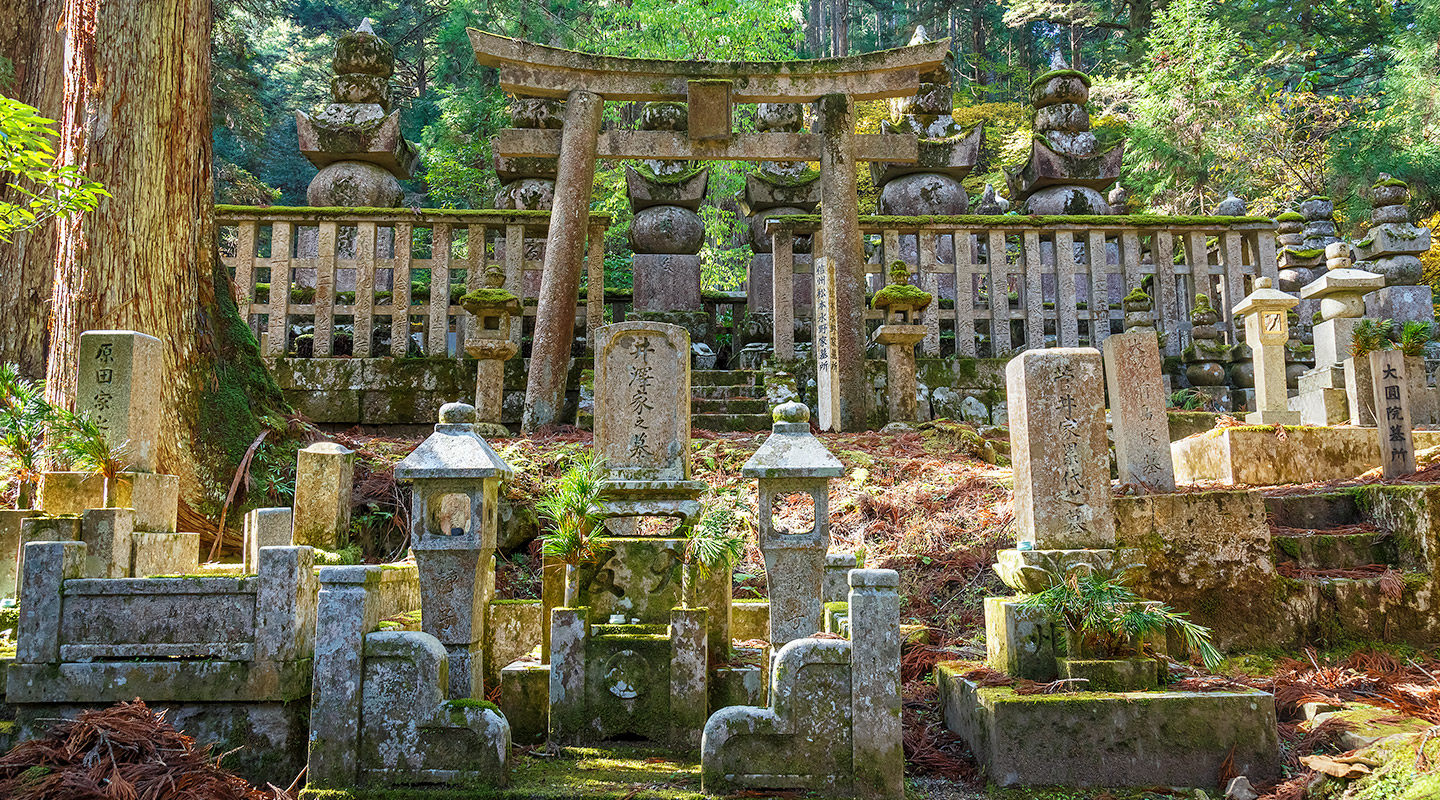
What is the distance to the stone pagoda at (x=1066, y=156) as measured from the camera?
1376 centimetres

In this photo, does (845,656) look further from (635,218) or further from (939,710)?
(635,218)

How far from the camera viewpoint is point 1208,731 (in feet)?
12.9

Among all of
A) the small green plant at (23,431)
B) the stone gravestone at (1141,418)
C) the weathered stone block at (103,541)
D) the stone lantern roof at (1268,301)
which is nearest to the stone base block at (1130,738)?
the stone gravestone at (1141,418)

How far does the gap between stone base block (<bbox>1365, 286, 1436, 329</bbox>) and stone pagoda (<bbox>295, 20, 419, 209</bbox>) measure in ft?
49.8

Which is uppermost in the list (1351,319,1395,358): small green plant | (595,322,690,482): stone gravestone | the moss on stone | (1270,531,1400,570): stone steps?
the moss on stone

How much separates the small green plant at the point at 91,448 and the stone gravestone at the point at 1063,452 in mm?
5362

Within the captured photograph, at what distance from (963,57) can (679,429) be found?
27982mm

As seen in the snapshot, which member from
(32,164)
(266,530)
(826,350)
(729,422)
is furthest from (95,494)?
(826,350)

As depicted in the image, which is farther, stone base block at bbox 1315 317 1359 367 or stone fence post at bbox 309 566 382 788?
stone base block at bbox 1315 317 1359 367

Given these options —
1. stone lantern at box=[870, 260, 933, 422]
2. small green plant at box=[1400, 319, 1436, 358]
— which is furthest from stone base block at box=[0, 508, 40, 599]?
small green plant at box=[1400, 319, 1436, 358]

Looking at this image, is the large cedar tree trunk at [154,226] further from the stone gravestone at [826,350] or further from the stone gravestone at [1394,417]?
the stone gravestone at [1394,417]

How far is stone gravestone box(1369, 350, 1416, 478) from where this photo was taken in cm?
692

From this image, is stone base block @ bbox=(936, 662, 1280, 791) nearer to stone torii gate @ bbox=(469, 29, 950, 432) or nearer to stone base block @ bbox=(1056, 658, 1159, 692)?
stone base block @ bbox=(1056, 658, 1159, 692)

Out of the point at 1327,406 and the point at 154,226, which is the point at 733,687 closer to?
the point at 154,226
